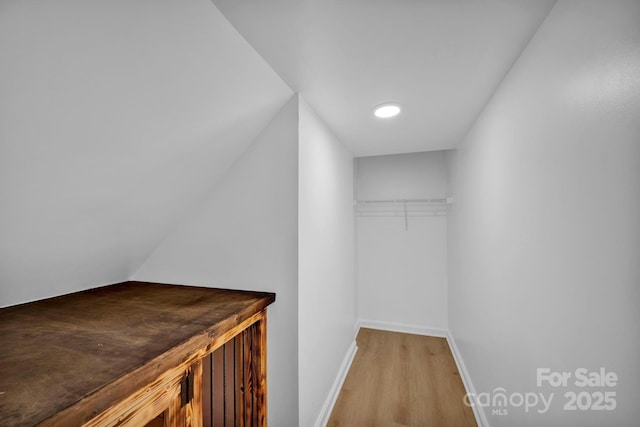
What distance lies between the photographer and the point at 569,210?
2.80 ft

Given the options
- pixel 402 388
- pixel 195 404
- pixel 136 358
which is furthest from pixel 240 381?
pixel 402 388

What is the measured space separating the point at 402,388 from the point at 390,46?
7.86 ft

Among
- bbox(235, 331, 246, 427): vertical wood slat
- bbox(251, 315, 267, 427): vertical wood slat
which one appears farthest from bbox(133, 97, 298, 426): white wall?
bbox(235, 331, 246, 427): vertical wood slat

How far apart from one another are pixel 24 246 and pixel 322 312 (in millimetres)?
1513

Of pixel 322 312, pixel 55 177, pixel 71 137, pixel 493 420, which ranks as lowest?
pixel 493 420

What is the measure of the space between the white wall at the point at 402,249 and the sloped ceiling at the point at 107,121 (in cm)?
210

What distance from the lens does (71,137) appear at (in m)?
0.91

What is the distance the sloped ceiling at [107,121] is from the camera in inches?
29.2

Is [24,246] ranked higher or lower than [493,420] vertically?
higher

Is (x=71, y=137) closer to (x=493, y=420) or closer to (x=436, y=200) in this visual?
(x=493, y=420)

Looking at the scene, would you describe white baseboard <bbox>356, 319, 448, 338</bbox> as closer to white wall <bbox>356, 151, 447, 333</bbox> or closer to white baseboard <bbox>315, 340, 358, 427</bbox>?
white wall <bbox>356, 151, 447, 333</bbox>

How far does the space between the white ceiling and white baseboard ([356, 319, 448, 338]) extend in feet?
8.22

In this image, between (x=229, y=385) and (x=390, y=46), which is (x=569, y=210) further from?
(x=229, y=385)

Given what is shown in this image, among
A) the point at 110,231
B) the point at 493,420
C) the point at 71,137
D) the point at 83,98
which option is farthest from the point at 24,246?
the point at 493,420
